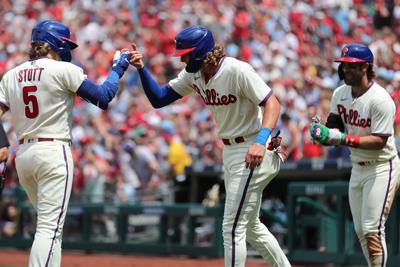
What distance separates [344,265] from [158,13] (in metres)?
11.4

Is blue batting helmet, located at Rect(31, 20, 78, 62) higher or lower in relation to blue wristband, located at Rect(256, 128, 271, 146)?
higher

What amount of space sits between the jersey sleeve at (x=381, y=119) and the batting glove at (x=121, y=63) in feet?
6.63

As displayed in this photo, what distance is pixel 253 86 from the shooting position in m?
7.31

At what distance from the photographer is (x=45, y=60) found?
7258mm

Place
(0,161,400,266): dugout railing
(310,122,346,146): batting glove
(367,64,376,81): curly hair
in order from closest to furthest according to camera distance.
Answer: (310,122,346,146): batting glove, (367,64,376,81): curly hair, (0,161,400,266): dugout railing

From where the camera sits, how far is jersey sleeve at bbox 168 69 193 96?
791 cm

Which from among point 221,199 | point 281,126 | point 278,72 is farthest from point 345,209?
point 278,72

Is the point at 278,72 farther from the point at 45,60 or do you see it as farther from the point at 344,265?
the point at 45,60

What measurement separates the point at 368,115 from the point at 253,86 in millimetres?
1133

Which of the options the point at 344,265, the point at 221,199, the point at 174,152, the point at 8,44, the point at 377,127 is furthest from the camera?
the point at 8,44

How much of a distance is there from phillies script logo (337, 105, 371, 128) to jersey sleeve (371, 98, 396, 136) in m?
0.09

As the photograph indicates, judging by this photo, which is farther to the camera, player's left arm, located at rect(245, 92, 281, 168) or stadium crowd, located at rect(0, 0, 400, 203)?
stadium crowd, located at rect(0, 0, 400, 203)

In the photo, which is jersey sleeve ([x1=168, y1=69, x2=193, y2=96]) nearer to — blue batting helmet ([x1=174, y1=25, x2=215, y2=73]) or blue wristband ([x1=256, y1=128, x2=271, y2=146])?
blue batting helmet ([x1=174, y1=25, x2=215, y2=73])

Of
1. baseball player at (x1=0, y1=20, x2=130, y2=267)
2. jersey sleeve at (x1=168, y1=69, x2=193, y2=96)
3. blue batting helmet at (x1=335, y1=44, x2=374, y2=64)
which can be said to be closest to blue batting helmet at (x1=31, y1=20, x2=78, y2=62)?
baseball player at (x1=0, y1=20, x2=130, y2=267)
